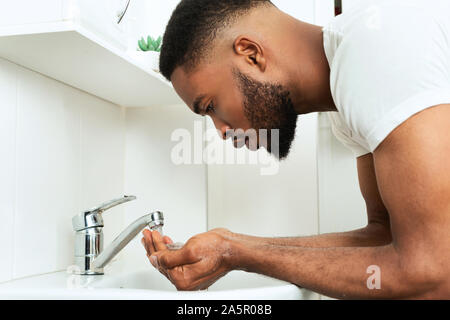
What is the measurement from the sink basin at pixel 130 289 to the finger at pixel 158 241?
0.23 ft

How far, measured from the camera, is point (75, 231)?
979 mm

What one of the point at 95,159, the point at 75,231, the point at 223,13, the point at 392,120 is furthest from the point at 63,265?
the point at 392,120

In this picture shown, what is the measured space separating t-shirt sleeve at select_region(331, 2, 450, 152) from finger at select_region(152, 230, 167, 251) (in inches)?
14.5

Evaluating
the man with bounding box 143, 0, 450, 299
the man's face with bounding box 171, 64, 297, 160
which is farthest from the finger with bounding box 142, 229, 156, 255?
the man's face with bounding box 171, 64, 297, 160

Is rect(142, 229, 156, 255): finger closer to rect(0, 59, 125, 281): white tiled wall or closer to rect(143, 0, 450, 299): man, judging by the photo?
rect(143, 0, 450, 299): man

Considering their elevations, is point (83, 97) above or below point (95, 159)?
above

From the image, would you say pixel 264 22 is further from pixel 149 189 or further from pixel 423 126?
pixel 149 189

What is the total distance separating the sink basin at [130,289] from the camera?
2.11 ft

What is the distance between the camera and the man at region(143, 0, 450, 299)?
0.60 meters

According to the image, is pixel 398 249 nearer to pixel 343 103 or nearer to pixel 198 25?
pixel 343 103

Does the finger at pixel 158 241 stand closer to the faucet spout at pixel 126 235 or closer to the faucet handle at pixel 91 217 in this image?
the faucet spout at pixel 126 235

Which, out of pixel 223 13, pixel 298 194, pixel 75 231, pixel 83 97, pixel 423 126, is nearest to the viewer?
pixel 423 126
